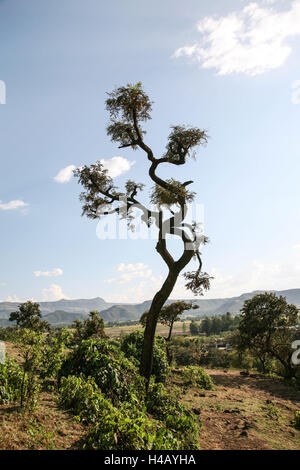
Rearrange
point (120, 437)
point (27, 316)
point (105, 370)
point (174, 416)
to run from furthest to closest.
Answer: point (27, 316), point (105, 370), point (174, 416), point (120, 437)

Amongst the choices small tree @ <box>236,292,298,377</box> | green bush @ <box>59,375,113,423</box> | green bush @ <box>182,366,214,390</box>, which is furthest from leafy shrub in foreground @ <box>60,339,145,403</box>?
small tree @ <box>236,292,298,377</box>

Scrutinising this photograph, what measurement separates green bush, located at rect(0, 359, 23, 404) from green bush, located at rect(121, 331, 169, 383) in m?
6.80

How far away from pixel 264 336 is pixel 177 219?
19.0 metres

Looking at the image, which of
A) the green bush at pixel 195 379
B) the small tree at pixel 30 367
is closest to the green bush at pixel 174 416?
the small tree at pixel 30 367

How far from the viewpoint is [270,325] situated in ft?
77.9

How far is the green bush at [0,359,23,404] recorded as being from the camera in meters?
5.74

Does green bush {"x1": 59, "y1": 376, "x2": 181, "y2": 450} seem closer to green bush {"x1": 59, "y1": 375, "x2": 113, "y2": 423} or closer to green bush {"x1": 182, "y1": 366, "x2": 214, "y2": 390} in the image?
green bush {"x1": 59, "y1": 375, "x2": 113, "y2": 423}

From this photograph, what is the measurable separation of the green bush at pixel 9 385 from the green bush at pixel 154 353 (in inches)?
268

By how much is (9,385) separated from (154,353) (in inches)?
309

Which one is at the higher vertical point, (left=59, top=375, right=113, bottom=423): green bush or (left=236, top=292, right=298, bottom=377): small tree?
(left=59, top=375, right=113, bottom=423): green bush

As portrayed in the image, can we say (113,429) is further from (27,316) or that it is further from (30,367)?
(27,316)

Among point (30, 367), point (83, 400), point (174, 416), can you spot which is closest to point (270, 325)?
point (174, 416)

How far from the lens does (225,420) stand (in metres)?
9.46

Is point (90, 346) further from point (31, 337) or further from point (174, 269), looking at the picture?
point (174, 269)
